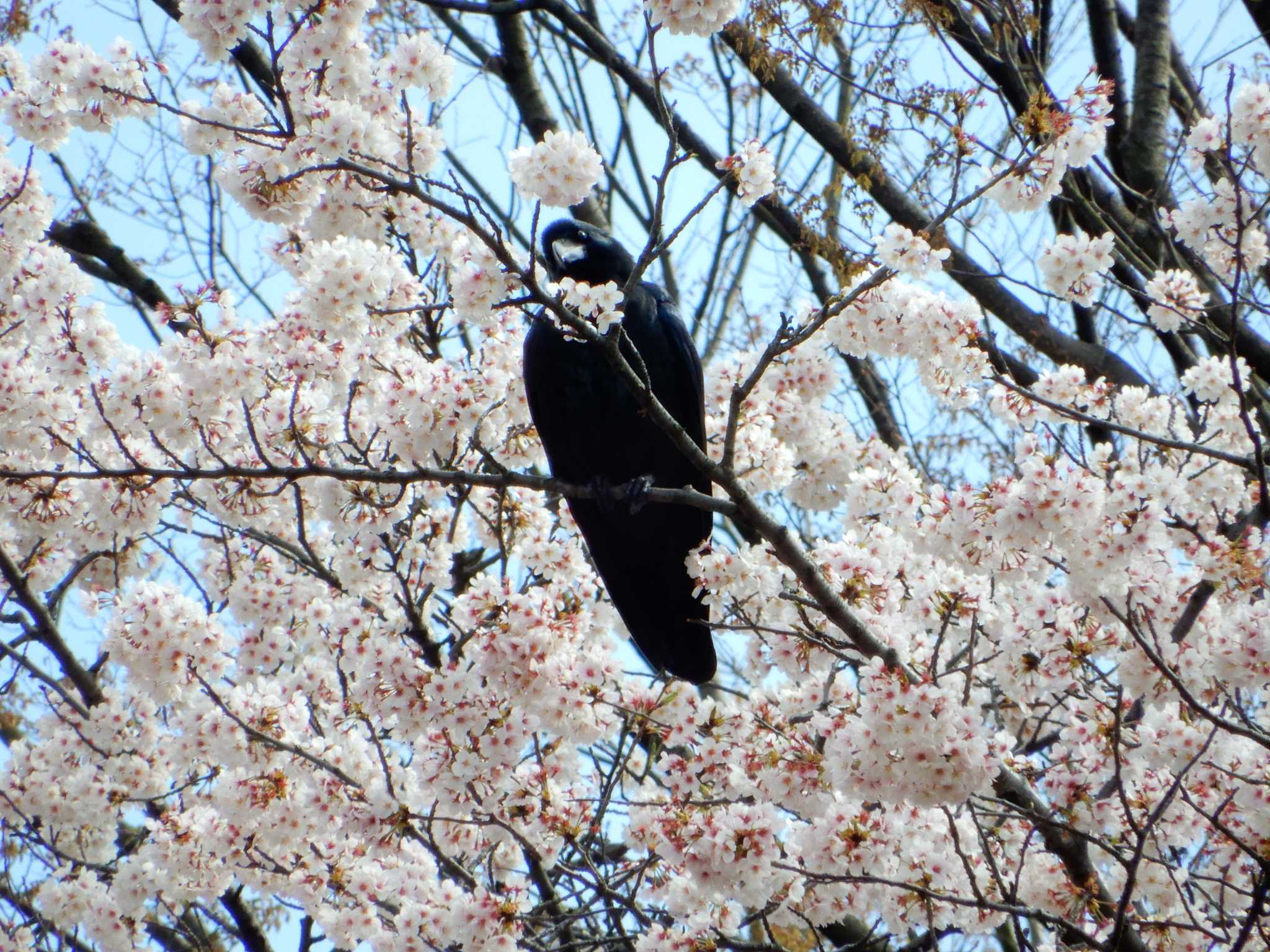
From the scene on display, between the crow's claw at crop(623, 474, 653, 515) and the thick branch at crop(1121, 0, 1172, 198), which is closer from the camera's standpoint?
the crow's claw at crop(623, 474, 653, 515)

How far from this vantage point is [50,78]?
3279 mm

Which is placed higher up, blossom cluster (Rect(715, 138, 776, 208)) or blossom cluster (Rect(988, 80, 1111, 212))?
blossom cluster (Rect(988, 80, 1111, 212))

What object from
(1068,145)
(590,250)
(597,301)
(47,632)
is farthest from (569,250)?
(47,632)

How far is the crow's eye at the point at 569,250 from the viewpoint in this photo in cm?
429

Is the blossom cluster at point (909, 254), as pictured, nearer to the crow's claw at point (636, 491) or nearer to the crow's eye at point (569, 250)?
the crow's claw at point (636, 491)

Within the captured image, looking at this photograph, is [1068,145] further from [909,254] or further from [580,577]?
[580,577]

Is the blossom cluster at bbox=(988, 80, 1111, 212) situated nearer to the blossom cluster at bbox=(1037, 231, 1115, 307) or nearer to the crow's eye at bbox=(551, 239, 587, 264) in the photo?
the blossom cluster at bbox=(1037, 231, 1115, 307)

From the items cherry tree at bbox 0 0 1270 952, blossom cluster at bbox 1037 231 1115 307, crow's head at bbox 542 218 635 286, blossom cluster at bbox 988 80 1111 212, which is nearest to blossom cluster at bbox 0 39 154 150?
cherry tree at bbox 0 0 1270 952

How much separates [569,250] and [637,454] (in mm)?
813

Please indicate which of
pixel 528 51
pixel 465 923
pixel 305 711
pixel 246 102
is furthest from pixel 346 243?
pixel 528 51

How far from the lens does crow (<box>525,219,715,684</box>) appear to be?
395 centimetres

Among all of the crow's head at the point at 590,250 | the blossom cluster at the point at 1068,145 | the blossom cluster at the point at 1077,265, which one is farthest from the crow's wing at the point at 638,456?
the blossom cluster at the point at 1068,145

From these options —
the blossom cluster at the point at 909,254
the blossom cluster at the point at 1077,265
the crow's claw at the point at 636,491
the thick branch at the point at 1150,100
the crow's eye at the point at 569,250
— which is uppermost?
the thick branch at the point at 1150,100

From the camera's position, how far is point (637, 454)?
Result: 13.5ft
